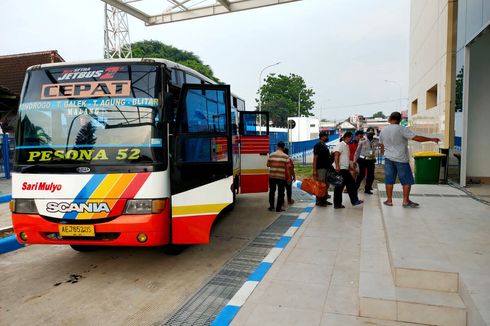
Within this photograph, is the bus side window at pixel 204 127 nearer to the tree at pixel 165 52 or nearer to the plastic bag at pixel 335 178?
the plastic bag at pixel 335 178

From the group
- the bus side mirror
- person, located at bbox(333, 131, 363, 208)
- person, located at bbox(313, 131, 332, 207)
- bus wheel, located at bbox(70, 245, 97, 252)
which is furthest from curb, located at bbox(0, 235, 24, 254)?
person, located at bbox(333, 131, 363, 208)

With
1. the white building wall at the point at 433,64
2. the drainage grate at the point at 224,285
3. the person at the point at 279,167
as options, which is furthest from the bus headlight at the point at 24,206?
the white building wall at the point at 433,64

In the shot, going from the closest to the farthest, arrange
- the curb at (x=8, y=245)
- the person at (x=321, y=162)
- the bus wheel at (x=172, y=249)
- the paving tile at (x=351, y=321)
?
1. the paving tile at (x=351, y=321)
2. the bus wheel at (x=172, y=249)
3. the curb at (x=8, y=245)
4. the person at (x=321, y=162)

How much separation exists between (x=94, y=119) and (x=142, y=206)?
1.27 meters

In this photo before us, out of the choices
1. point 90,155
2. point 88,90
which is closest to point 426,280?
point 90,155

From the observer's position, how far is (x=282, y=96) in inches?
2603

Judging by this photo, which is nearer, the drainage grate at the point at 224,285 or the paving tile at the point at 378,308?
the paving tile at the point at 378,308

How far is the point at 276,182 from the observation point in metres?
8.34

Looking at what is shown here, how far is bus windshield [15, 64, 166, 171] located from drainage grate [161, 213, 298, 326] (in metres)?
1.70

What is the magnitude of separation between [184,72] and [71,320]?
141 inches

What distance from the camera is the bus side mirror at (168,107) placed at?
4586 millimetres

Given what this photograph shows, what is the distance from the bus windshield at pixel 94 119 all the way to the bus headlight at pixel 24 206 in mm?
479

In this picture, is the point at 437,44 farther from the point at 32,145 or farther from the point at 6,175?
the point at 6,175

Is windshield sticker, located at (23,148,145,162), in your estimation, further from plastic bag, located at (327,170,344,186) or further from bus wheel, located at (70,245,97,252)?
plastic bag, located at (327,170,344,186)
